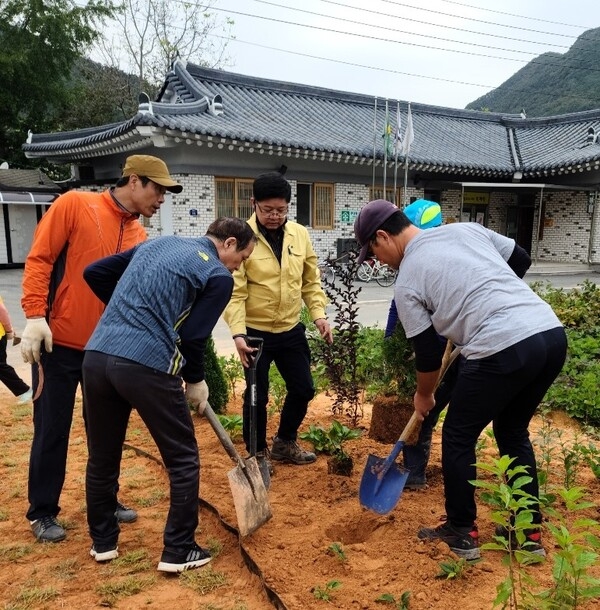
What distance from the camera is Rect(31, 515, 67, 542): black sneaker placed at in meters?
2.74

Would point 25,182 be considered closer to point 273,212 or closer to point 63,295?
point 273,212

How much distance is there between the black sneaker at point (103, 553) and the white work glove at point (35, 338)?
920 mm

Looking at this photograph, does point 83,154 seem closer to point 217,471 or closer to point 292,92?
point 292,92

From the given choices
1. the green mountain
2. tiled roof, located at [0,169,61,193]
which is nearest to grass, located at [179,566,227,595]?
tiled roof, located at [0,169,61,193]

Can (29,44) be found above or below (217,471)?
above

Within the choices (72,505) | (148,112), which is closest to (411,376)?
(72,505)

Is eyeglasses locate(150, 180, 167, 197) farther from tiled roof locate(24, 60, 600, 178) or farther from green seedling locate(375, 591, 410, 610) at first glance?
tiled roof locate(24, 60, 600, 178)

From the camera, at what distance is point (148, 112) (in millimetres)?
13266

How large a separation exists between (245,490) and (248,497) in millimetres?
36

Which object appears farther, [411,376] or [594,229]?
[594,229]

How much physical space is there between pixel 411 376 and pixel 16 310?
Result: 914cm

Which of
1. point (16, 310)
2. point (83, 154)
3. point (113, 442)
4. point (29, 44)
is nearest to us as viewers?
point (113, 442)

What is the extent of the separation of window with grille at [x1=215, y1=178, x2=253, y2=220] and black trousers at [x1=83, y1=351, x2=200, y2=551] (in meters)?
13.2

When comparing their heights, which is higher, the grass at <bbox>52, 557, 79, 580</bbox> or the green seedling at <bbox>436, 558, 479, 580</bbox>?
the green seedling at <bbox>436, 558, 479, 580</bbox>
